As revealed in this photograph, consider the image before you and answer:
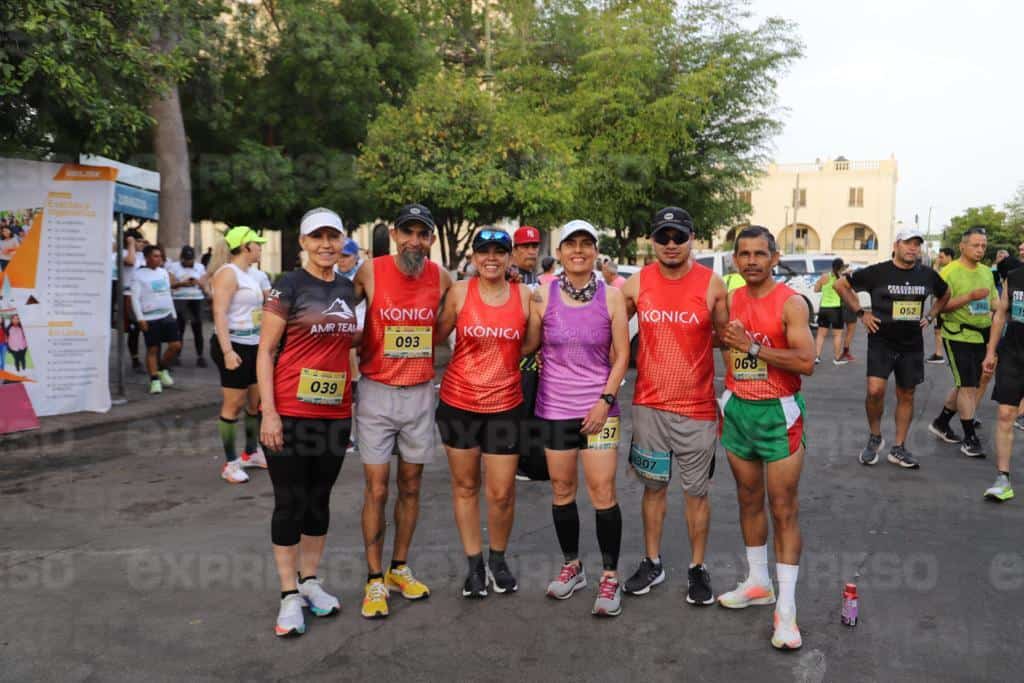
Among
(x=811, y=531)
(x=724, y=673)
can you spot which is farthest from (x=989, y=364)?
(x=724, y=673)

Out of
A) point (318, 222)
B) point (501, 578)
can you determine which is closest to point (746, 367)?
point (501, 578)

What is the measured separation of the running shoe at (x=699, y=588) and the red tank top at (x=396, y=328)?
63.0 inches

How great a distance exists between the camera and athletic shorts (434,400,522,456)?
4227 mm

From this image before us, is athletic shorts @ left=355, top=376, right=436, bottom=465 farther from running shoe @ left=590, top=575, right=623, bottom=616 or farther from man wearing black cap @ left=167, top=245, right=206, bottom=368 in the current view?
man wearing black cap @ left=167, top=245, right=206, bottom=368

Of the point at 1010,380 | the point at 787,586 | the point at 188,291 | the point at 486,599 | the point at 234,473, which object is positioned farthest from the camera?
the point at 188,291

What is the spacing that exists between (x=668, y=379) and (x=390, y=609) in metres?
1.69

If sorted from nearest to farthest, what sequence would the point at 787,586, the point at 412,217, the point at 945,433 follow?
the point at 787,586, the point at 412,217, the point at 945,433

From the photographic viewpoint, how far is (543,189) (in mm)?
18703

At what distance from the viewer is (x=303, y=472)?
13.2 feet

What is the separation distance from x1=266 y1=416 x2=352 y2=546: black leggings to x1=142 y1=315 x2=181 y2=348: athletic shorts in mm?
7723

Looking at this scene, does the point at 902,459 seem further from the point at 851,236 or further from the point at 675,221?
the point at 851,236

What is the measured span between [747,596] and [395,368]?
77.5 inches

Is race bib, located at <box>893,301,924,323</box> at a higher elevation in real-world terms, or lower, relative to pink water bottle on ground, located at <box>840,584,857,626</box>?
higher

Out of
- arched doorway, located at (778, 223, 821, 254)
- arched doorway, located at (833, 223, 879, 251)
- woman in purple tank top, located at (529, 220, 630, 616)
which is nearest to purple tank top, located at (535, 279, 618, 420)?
woman in purple tank top, located at (529, 220, 630, 616)
